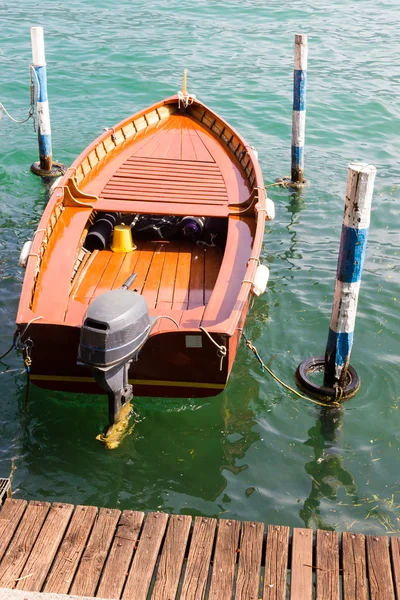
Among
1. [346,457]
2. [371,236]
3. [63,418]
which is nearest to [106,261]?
[63,418]

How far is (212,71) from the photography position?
18.8m

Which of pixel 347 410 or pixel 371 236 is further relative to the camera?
pixel 371 236

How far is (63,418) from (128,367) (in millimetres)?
1323

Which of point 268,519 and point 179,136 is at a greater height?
point 179,136

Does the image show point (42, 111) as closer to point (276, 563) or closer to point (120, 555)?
point (120, 555)

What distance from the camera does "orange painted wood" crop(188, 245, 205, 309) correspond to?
7327 millimetres

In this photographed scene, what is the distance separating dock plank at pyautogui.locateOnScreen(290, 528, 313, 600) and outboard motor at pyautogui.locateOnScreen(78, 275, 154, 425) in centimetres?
191

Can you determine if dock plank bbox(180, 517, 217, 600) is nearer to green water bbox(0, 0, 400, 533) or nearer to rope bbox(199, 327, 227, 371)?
green water bbox(0, 0, 400, 533)

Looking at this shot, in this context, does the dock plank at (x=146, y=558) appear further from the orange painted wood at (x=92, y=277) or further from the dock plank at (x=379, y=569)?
the orange painted wood at (x=92, y=277)

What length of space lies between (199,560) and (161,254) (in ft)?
13.8

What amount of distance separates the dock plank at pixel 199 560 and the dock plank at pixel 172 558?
6 cm

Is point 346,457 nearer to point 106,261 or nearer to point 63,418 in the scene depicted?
point 63,418

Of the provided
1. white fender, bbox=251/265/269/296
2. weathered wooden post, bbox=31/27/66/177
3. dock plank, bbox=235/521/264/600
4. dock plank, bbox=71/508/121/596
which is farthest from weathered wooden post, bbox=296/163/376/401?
weathered wooden post, bbox=31/27/66/177

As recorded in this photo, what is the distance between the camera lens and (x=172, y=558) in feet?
16.1
